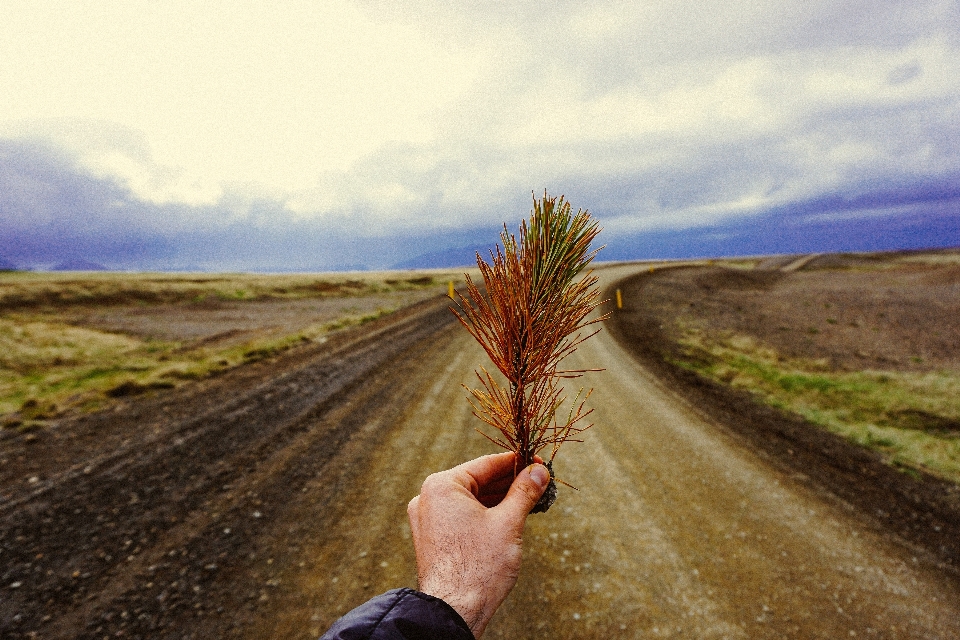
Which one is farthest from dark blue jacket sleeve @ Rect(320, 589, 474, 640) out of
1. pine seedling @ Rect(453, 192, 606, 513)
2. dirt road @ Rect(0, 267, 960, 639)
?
dirt road @ Rect(0, 267, 960, 639)

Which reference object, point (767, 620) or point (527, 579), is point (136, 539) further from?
point (767, 620)

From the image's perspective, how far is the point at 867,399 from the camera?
1072 centimetres

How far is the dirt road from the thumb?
3.26 meters

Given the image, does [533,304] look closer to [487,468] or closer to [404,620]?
[487,468]

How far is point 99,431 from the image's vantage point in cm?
889

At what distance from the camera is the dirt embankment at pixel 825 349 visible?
6.50m

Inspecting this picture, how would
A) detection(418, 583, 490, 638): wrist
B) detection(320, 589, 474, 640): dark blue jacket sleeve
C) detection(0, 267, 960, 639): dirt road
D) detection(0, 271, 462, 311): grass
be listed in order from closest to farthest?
detection(320, 589, 474, 640): dark blue jacket sleeve → detection(418, 583, 490, 638): wrist → detection(0, 267, 960, 639): dirt road → detection(0, 271, 462, 311): grass

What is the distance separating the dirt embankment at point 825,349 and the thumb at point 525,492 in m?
6.97

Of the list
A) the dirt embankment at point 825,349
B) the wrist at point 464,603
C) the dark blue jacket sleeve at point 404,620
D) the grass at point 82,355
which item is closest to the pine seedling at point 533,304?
the wrist at point 464,603

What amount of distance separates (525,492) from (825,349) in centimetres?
1886

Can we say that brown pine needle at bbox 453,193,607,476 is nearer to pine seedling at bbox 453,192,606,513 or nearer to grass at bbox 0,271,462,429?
pine seedling at bbox 453,192,606,513

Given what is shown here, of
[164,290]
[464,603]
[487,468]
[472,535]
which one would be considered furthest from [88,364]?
[164,290]

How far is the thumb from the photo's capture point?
2141 millimetres

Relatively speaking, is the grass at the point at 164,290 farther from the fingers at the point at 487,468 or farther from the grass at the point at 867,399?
the fingers at the point at 487,468
